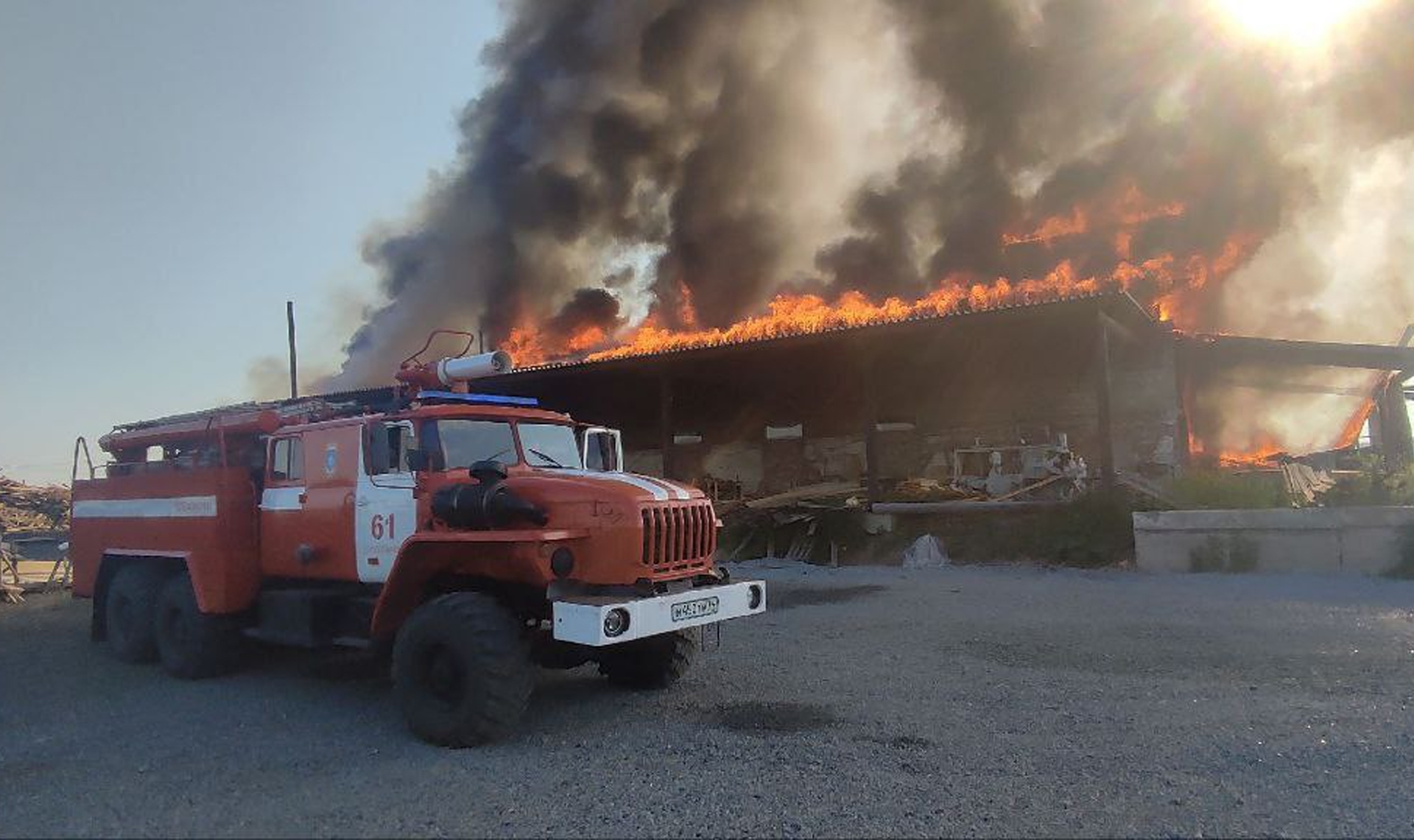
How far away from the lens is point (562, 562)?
19.0ft

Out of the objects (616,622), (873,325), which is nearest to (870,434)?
(873,325)

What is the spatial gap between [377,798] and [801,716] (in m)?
2.80

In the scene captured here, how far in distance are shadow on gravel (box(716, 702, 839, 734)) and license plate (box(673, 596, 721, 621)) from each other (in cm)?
78

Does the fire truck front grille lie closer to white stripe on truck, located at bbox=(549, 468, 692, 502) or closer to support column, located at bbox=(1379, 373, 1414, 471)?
white stripe on truck, located at bbox=(549, 468, 692, 502)

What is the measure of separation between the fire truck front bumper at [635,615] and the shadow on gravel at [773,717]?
2.29 feet

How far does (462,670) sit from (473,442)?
Result: 176cm

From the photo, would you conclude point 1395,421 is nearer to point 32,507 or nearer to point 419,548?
point 419,548

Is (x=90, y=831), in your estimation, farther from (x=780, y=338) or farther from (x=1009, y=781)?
(x=780, y=338)

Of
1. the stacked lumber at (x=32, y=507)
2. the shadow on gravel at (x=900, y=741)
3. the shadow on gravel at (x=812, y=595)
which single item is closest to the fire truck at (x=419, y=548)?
the shadow on gravel at (x=900, y=741)

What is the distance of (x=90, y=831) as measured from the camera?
4.34 metres

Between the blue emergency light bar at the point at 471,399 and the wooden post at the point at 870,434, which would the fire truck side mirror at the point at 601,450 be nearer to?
the blue emergency light bar at the point at 471,399

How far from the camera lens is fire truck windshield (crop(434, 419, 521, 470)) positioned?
257 inches

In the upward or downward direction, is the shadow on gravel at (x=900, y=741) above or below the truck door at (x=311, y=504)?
below

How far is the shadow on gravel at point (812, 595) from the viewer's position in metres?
11.7
